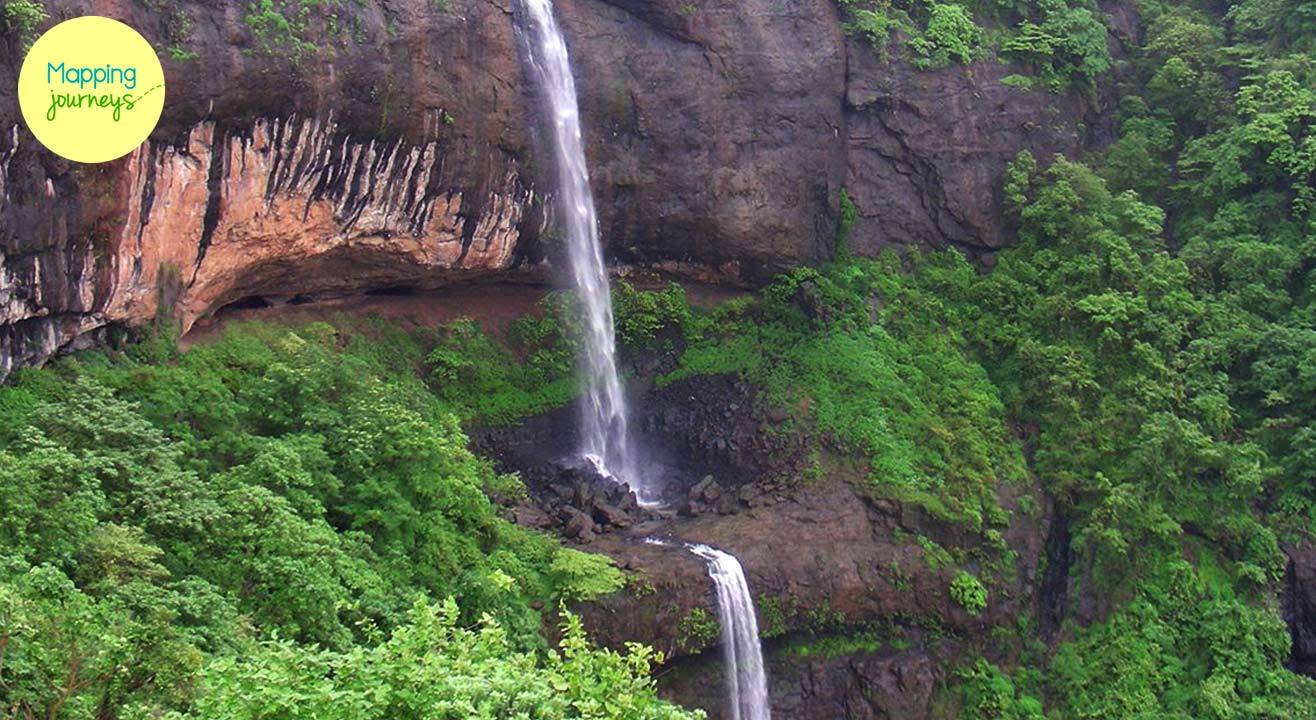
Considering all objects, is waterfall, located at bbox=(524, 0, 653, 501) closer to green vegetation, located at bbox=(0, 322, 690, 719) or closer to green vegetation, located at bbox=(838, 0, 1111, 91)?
green vegetation, located at bbox=(0, 322, 690, 719)

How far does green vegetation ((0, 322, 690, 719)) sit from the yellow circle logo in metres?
2.37

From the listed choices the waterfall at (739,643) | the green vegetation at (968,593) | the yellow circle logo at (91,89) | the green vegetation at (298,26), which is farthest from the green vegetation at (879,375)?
the yellow circle logo at (91,89)

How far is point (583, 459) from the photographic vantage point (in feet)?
58.7

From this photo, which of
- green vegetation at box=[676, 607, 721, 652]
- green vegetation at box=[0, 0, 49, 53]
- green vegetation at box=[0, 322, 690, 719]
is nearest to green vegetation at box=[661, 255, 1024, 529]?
green vegetation at box=[676, 607, 721, 652]

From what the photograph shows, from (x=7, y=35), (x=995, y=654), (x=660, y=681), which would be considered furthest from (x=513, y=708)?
(x=995, y=654)

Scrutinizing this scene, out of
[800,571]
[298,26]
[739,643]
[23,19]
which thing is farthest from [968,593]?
[23,19]

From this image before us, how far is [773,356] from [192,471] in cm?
974

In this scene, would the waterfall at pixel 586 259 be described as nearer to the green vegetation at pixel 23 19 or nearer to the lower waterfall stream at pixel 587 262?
the lower waterfall stream at pixel 587 262

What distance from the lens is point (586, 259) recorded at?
61.1 feet

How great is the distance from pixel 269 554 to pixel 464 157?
7329mm

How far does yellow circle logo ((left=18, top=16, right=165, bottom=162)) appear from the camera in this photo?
12.0 metres

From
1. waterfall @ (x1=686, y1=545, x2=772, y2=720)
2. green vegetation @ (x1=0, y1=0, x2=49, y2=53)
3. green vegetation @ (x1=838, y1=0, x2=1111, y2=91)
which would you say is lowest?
waterfall @ (x1=686, y1=545, x2=772, y2=720)

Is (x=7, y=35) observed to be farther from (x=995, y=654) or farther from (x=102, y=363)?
(x=995, y=654)

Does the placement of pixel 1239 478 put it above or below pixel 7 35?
below
